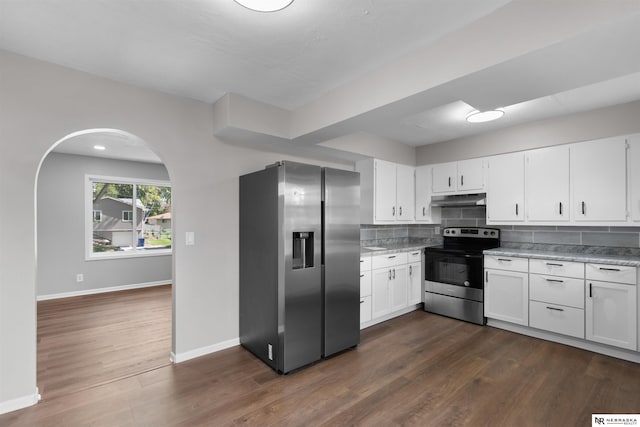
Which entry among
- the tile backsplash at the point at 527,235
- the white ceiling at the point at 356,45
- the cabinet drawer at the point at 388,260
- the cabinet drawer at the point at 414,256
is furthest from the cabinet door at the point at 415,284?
the white ceiling at the point at 356,45

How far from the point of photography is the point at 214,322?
3102mm

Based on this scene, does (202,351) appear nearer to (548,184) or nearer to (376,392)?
(376,392)

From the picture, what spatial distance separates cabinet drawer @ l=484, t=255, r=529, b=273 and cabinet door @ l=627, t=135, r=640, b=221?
1.06m

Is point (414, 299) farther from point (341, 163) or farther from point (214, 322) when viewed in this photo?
point (214, 322)

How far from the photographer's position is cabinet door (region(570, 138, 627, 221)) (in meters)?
3.12

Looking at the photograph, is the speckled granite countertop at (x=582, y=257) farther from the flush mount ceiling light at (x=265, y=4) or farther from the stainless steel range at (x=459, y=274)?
the flush mount ceiling light at (x=265, y=4)

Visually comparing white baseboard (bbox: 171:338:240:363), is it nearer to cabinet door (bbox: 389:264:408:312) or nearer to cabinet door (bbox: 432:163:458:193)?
cabinet door (bbox: 389:264:408:312)

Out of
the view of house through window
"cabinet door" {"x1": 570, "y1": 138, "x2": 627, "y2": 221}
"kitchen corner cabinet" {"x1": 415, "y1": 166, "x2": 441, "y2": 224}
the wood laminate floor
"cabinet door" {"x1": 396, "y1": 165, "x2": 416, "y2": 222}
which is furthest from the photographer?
the view of house through window

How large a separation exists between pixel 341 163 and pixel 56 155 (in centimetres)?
492

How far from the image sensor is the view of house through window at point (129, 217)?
575 centimetres

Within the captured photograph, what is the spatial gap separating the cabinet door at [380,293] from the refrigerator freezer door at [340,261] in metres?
0.66

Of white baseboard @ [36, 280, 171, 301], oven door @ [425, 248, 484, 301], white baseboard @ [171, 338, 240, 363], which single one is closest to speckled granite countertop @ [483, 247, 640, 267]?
oven door @ [425, 248, 484, 301]

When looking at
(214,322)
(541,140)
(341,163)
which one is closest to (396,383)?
(214,322)

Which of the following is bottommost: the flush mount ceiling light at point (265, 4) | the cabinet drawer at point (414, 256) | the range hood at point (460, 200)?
the cabinet drawer at point (414, 256)
